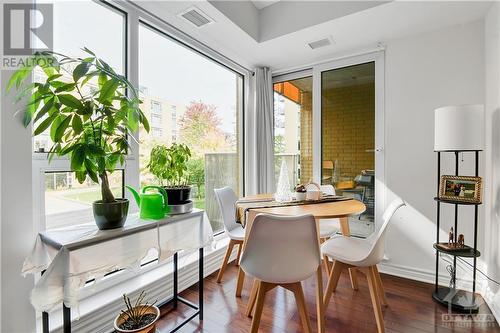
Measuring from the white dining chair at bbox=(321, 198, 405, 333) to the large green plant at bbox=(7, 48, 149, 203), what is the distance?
1567 millimetres

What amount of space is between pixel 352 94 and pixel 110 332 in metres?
3.30

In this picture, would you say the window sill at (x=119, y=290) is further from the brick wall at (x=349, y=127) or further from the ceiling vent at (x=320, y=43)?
the ceiling vent at (x=320, y=43)

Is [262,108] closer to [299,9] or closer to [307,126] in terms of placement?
[307,126]

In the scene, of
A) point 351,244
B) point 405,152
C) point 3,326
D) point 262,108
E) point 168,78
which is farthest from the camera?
→ point 262,108

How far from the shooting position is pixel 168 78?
2428 mm

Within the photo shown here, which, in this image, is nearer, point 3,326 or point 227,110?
point 3,326

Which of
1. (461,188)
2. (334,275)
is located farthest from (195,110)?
(461,188)

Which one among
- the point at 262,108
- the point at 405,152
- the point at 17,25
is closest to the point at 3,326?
the point at 17,25

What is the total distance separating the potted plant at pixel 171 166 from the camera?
1.63 meters

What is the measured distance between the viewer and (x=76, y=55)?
1.76m

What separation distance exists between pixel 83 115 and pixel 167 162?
1.80 feet

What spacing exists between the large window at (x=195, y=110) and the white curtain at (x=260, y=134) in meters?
0.20

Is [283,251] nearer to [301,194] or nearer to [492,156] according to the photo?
[301,194]

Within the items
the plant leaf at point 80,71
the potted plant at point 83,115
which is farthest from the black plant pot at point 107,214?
the plant leaf at point 80,71
